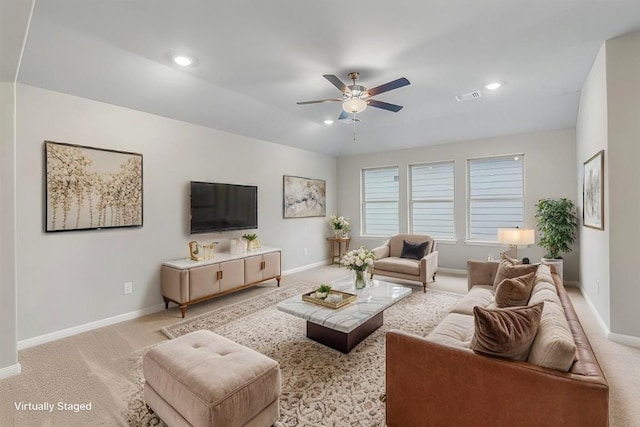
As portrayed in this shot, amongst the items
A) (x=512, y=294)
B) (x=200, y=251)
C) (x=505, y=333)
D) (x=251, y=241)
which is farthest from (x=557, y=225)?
(x=200, y=251)

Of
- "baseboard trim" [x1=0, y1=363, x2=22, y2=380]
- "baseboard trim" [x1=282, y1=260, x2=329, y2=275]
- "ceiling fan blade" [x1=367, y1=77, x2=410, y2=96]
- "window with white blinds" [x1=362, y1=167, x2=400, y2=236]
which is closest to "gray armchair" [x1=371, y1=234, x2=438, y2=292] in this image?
"window with white blinds" [x1=362, y1=167, x2=400, y2=236]

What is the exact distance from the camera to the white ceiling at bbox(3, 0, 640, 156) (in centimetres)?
232

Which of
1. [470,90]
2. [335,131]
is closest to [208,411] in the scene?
[470,90]

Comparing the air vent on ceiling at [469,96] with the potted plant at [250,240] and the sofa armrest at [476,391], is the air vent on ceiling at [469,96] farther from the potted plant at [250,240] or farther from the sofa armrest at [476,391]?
the potted plant at [250,240]

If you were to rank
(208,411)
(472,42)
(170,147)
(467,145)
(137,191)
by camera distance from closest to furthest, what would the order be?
(208,411), (472,42), (137,191), (170,147), (467,145)

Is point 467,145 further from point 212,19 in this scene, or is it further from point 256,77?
point 212,19

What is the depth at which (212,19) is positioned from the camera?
94.7 inches

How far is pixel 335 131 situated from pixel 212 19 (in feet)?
12.4

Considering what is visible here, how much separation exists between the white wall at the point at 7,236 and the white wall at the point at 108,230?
598 mm

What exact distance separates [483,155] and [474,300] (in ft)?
12.1

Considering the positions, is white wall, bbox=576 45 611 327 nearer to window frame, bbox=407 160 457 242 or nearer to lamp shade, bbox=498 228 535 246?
lamp shade, bbox=498 228 535 246

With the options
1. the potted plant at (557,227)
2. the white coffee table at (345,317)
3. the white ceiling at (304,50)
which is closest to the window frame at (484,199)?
the potted plant at (557,227)

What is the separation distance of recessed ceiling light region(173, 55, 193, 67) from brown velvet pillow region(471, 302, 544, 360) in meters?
3.30

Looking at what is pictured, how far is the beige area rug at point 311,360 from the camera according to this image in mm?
1962
